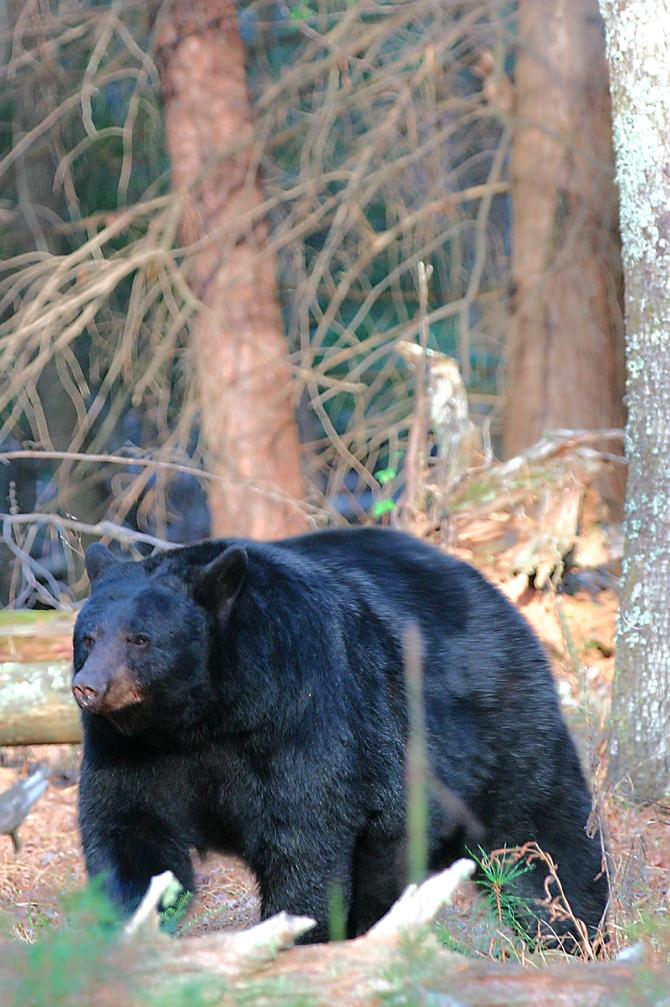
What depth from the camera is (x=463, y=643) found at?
4445mm

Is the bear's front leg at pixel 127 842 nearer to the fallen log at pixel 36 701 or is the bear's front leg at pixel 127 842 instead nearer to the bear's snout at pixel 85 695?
the bear's snout at pixel 85 695

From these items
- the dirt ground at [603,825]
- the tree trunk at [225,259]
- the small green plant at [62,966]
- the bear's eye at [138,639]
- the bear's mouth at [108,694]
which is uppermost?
the tree trunk at [225,259]

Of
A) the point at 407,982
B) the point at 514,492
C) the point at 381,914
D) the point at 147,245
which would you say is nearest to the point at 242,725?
the point at 381,914

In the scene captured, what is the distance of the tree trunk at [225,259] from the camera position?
8594 mm

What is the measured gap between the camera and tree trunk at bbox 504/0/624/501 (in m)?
8.21

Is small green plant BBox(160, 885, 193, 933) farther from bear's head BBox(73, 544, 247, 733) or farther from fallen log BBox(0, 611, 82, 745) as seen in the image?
fallen log BBox(0, 611, 82, 745)

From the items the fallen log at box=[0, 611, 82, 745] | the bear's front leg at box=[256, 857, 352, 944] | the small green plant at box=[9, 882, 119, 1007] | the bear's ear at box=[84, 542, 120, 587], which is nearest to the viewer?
the small green plant at box=[9, 882, 119, 1007]

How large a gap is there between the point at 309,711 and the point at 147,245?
17.1 feet

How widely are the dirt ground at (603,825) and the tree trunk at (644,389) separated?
0.18 m

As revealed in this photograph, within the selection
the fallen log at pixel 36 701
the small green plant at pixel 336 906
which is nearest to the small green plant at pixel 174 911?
the small green plant at pixel 336 906

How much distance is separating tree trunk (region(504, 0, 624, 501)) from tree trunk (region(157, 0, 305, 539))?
1523mm

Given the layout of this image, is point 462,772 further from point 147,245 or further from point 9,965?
point 147,245

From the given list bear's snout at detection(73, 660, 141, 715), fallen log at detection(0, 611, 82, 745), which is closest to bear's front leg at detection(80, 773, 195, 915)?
bear's snout at detection(73, 660, 141, 715)

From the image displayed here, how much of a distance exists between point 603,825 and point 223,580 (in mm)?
1509
